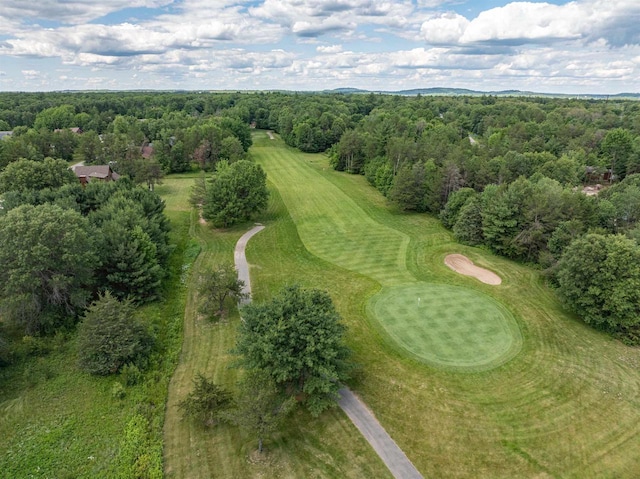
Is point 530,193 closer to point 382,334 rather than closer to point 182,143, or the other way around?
point 382,334

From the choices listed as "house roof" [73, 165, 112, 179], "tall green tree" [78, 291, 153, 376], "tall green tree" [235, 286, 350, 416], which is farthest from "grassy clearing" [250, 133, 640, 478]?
"house roof" [73, 165, 112, 179]

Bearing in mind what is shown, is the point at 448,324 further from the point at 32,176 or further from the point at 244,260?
the point at 32,176

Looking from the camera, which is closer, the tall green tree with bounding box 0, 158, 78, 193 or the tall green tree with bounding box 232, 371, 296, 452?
the tall green tree with bounding box 232, 371, 296, 452

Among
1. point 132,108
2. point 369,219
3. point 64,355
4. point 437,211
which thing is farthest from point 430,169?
point 132,108

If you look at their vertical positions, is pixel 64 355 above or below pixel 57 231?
below

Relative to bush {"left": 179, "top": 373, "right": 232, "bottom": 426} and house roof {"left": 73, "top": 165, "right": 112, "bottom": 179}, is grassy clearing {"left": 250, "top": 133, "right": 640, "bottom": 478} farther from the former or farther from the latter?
house roof {"left": 73, "top": 165, "right": 112, "bottom": 179}

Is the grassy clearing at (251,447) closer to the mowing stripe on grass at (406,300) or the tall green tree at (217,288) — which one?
the tall green tree at (217,288)

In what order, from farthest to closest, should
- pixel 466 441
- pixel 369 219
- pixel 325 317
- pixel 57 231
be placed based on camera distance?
pixel 369 219
pixel 57 231
pixel 325 317
pixel 466 441
